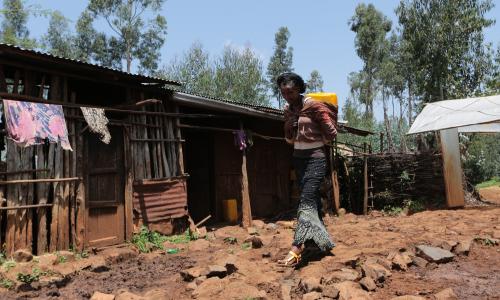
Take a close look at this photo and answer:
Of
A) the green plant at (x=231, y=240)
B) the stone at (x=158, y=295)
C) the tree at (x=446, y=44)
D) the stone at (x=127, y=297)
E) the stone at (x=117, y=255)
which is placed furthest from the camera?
the tree at (x=446, y=44)

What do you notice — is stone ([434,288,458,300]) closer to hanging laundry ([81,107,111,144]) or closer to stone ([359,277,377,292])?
stone ([359,277,377,292])

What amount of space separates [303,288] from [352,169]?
401 inches

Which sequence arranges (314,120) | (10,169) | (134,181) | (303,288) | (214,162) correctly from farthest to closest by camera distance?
(214,162)
(134,181)
(10,169)
(314,120)
(303,288)

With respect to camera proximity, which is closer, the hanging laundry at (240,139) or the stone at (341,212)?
the hanging laundry at (240,139)

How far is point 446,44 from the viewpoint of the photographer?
19.2 metres

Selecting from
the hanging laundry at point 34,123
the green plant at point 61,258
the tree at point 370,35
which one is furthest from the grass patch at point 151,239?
the tree at point 370,35

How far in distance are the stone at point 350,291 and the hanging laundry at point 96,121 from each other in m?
4.16

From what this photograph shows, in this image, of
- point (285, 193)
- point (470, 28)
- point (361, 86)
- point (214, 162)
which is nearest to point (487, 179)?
point (470, 28)

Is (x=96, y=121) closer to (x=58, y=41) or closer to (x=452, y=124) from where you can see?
(x=452, y=124)

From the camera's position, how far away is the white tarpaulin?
973 centimetres

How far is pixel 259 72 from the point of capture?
2950 centimetres

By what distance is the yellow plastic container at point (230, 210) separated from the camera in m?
9.85

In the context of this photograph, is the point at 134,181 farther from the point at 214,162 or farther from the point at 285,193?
the point at 285,193

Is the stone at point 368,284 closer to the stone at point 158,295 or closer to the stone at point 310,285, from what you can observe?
the stone at point 310,285
